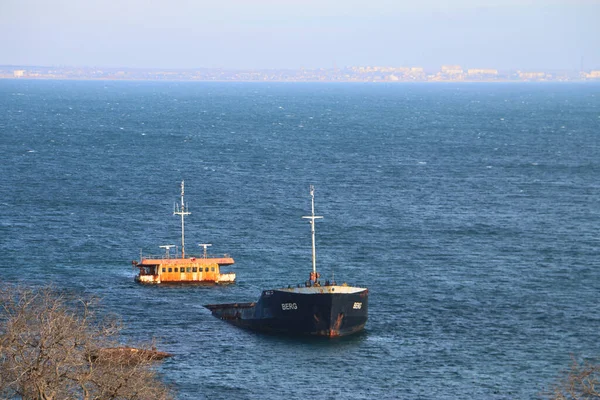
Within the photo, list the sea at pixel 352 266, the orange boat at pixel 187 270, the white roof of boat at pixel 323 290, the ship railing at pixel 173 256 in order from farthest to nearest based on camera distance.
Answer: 1. the ship railing at pixel 173 256
2. the orange boat at pixel 187 270
3. the white roof of boat at pixel 323 290
4. the sea at pixel 352 266

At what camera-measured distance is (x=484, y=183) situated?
609 feet

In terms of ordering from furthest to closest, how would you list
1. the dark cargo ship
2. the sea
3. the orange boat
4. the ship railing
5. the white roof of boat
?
the ship railing
the orange boat
the white roof of boat
the dark cargo ship
the sea

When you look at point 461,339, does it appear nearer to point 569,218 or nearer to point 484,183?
point 569,218

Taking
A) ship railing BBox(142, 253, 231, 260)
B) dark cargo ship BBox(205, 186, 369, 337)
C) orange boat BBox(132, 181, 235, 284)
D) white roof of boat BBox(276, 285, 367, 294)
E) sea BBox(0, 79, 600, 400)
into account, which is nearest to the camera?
sea BBox(0, 79, 600, 400)

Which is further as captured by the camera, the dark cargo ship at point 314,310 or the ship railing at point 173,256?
the ship railing at point 173,256

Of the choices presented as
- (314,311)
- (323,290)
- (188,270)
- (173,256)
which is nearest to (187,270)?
(188,270)

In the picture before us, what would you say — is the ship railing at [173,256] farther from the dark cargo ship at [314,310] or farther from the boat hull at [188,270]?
the dark cargo ship at [314,310]

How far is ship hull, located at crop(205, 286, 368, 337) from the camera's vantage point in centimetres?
9144

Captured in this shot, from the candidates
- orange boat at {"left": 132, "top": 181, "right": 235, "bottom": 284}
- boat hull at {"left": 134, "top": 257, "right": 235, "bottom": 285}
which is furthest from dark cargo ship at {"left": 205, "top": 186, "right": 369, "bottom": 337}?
boat hull at {"left": 134, "top": 257, "right": 235, "bottom": 285}

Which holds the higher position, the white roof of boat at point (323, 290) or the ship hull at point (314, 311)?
the white roof of boat at point (323, 290)

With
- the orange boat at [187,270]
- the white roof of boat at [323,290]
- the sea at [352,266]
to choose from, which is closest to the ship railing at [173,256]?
the sea at [352,266]

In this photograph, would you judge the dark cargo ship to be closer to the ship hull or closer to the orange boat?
the ship hull

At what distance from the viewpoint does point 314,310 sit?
9181cm

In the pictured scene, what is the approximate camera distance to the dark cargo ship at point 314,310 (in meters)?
91.4
